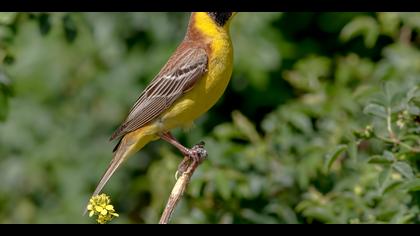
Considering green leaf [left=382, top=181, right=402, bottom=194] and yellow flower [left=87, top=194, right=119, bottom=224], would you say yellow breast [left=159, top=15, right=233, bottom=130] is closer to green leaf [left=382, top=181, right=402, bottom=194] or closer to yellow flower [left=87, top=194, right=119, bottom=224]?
green leaf [left=382, top=181, right=402, bottom=194]

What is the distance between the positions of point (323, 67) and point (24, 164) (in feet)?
8.01

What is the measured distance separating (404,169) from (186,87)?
Result: 4.34 feet

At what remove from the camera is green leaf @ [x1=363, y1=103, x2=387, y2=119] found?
13.9 feet

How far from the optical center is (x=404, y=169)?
395 centimetres

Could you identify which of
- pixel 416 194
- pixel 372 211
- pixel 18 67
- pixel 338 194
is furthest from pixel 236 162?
pixel 18 67

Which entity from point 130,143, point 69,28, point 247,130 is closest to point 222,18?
point 130,143

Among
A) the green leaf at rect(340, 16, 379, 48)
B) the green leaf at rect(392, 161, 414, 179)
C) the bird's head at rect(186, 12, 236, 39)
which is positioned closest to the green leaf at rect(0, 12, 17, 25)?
the bird's head at rect(186, 12, 236, 39)

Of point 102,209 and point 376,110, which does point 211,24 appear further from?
point 102,209

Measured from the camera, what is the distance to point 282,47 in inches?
295

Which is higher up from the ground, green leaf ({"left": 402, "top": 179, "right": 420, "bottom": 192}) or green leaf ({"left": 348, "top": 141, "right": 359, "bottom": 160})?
green leaf ({"left": 348, "top": 141, "right": 359, "bottom": 160})

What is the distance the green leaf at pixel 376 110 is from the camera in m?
4.22

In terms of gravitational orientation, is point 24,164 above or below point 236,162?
above

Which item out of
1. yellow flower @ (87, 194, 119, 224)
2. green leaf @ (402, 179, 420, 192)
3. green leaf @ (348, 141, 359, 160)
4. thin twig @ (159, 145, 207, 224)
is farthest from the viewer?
green leaf @ (348, 141, 359, 160)
